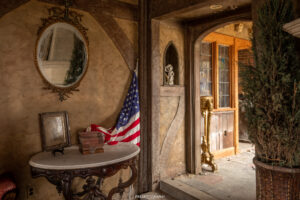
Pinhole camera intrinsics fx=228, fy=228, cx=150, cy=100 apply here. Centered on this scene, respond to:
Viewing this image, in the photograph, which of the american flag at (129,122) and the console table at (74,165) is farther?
the american flag at (129,122)

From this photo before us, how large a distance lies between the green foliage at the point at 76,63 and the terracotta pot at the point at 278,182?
2.31 metres

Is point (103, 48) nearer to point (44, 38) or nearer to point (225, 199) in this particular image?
point (44, 38)

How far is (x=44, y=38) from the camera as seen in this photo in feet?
8.84

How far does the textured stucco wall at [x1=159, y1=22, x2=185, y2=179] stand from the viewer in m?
3.82

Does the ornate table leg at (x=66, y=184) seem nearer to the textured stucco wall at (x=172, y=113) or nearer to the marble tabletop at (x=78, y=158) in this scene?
the marble tabletop at (x=78, y=158)

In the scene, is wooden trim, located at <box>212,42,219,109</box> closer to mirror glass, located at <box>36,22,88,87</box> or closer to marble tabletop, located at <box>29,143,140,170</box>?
marble tabletop, located at <box>29,143,140,170</box>

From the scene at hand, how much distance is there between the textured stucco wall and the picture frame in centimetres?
159

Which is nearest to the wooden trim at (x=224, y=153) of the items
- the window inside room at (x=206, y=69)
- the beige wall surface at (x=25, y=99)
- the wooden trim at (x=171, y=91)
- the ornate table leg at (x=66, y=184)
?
the window inside room at (x=206, y=69)

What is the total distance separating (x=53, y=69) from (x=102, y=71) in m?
0.69

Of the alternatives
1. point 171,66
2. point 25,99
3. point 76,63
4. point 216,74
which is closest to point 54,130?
point 25,99

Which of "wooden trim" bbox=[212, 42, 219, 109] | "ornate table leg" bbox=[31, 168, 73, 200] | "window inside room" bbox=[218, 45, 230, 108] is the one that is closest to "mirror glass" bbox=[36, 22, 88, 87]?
"ornate table leg" bbox=[31, 168, 73, 200]

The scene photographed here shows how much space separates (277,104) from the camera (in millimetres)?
1981

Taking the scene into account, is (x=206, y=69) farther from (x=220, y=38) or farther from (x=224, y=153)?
(x=224, y=153)

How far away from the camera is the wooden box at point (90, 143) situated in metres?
2.47
